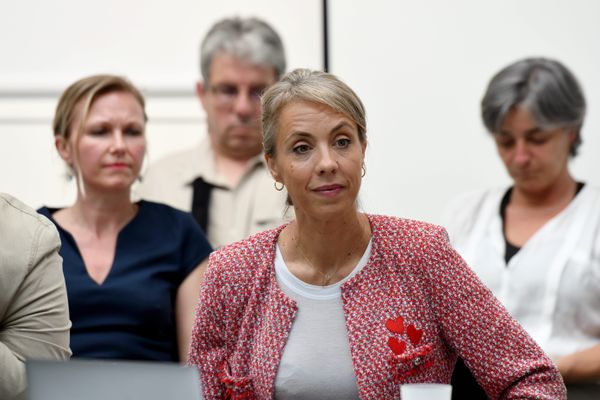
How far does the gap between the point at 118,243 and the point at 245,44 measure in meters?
0.79

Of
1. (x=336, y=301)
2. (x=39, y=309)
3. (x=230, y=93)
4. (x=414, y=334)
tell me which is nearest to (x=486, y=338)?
(x=414, y=334)

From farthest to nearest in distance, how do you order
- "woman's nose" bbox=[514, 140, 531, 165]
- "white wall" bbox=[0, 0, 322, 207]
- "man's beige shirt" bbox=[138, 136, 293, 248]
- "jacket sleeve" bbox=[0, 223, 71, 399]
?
"white wall" bbox=[0, 0, 322, 207]
"man's beige shirt" bbox=[138, 136, 293, 248]
"woman's nose" bbox=[514, 140, 531, 165]
"jacket sleeve" bbox=[0, 223, 71, 399]

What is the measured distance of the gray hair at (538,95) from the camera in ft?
9.17

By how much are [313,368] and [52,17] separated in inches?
88.1

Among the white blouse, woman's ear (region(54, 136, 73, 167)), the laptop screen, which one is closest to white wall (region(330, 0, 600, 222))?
the white blouse

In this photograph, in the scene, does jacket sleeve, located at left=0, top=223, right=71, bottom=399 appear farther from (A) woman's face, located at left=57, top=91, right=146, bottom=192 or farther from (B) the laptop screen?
(A) woman's face, located at left=57, top=91, right=146, bottom=192

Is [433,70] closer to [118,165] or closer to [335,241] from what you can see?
[118,165]

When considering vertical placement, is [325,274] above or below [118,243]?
above

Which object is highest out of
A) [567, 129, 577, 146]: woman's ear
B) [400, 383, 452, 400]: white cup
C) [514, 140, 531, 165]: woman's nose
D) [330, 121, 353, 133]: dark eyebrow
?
[330, 121, 353, 133]: dark eyebrow

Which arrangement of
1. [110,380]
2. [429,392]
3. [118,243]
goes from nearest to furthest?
[110,380]
[429,392]
[118,243]

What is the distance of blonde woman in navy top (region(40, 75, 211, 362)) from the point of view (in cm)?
246

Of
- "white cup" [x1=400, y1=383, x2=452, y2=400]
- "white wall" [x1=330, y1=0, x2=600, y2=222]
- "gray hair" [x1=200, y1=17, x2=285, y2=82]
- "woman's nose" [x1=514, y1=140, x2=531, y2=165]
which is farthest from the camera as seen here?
"white wall" [x1=330, y1=0, x2=600, y2=222]

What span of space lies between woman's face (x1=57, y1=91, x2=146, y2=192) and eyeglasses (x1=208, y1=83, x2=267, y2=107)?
0.41 meters

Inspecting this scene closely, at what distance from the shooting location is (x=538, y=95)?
2795 mm
